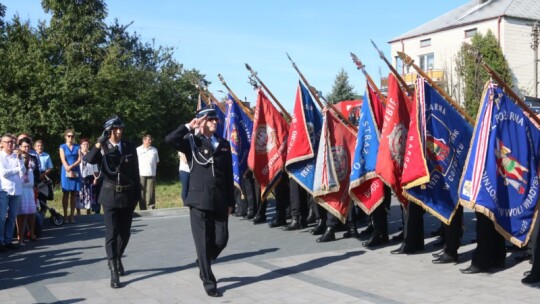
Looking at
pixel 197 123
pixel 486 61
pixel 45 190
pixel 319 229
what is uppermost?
pixel 486 61

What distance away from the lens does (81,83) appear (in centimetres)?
2716

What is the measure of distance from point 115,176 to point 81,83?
20.5m

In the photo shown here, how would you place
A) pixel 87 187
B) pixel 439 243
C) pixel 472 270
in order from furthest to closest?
1. pixel 87 187
2. pixel 439 243
3. pixel 472 270

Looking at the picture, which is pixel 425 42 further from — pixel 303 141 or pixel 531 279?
pixel 531 279

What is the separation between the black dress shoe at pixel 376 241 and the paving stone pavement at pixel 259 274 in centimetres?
14

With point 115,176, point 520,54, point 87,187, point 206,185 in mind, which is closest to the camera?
point 206,185

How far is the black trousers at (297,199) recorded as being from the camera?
11211 millimetres

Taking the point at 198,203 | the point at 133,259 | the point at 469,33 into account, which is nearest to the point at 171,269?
the point at 133,259

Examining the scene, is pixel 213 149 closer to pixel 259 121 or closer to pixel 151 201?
pixel 259 121

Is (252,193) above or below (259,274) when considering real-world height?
above

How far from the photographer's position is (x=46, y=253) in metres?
9.78

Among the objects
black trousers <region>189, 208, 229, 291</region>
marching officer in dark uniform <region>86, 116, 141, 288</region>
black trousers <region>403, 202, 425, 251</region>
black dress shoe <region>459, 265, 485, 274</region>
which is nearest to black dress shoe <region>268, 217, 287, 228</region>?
black trousers <region>403, 202, 425, 251</region>

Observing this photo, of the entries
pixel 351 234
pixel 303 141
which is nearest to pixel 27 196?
pixel 303 141

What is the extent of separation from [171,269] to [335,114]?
381cm
